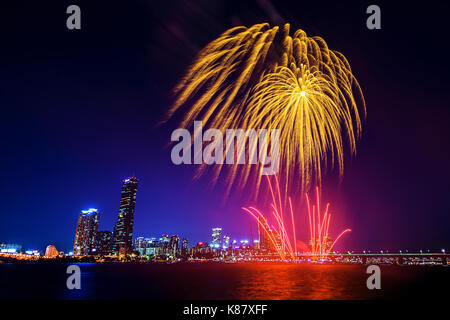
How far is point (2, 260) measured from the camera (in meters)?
191

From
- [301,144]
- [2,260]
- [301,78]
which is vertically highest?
[301,78]
